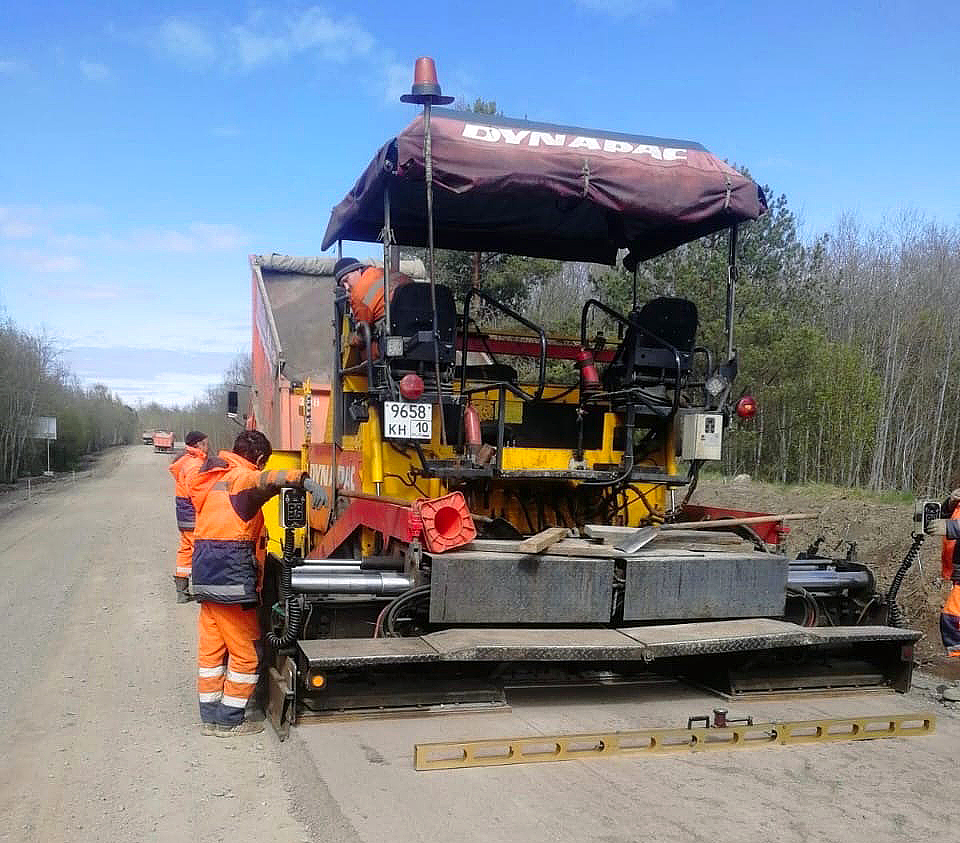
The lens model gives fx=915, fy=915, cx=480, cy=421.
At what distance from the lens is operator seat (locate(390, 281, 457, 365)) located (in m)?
5.45

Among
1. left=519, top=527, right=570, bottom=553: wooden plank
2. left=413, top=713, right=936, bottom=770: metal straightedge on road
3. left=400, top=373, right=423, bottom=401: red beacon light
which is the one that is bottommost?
left=413, top=713, right=936, bottom=770: metal straightedge on road

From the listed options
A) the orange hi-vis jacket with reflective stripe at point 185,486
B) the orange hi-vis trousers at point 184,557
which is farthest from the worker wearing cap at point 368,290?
the orange hi-vis trousers at point 184,557

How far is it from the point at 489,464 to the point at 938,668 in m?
3.82

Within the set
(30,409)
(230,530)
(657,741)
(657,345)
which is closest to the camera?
(657,741)

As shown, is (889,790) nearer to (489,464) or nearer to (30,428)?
(489,464)

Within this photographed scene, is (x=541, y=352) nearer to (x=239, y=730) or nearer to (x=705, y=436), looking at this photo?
(x=705, y=436)

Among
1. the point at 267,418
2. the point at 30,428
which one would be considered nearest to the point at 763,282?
the point at 267,418

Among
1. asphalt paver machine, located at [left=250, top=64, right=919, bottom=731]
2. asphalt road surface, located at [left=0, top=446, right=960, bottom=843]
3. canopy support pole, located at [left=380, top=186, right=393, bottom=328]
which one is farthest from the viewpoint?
canopy support pole, located at [left=380, top=186, right=393, bottom=328]

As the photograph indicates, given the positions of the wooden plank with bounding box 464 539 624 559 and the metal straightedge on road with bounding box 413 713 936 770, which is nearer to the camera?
the metal straightedge on road with bounding box 413 713 936 770

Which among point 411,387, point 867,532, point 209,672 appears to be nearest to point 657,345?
point 411,387

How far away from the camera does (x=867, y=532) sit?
10617 mm

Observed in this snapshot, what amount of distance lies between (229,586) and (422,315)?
191 cm

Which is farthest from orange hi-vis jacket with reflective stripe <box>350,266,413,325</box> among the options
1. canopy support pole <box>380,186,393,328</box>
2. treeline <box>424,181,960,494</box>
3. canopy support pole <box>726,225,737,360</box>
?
treeline <box>424,181,960,494</box>

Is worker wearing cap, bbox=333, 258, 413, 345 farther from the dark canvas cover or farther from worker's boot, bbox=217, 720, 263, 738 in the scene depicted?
worker's boot, bbox=217, 720, 263, 738
